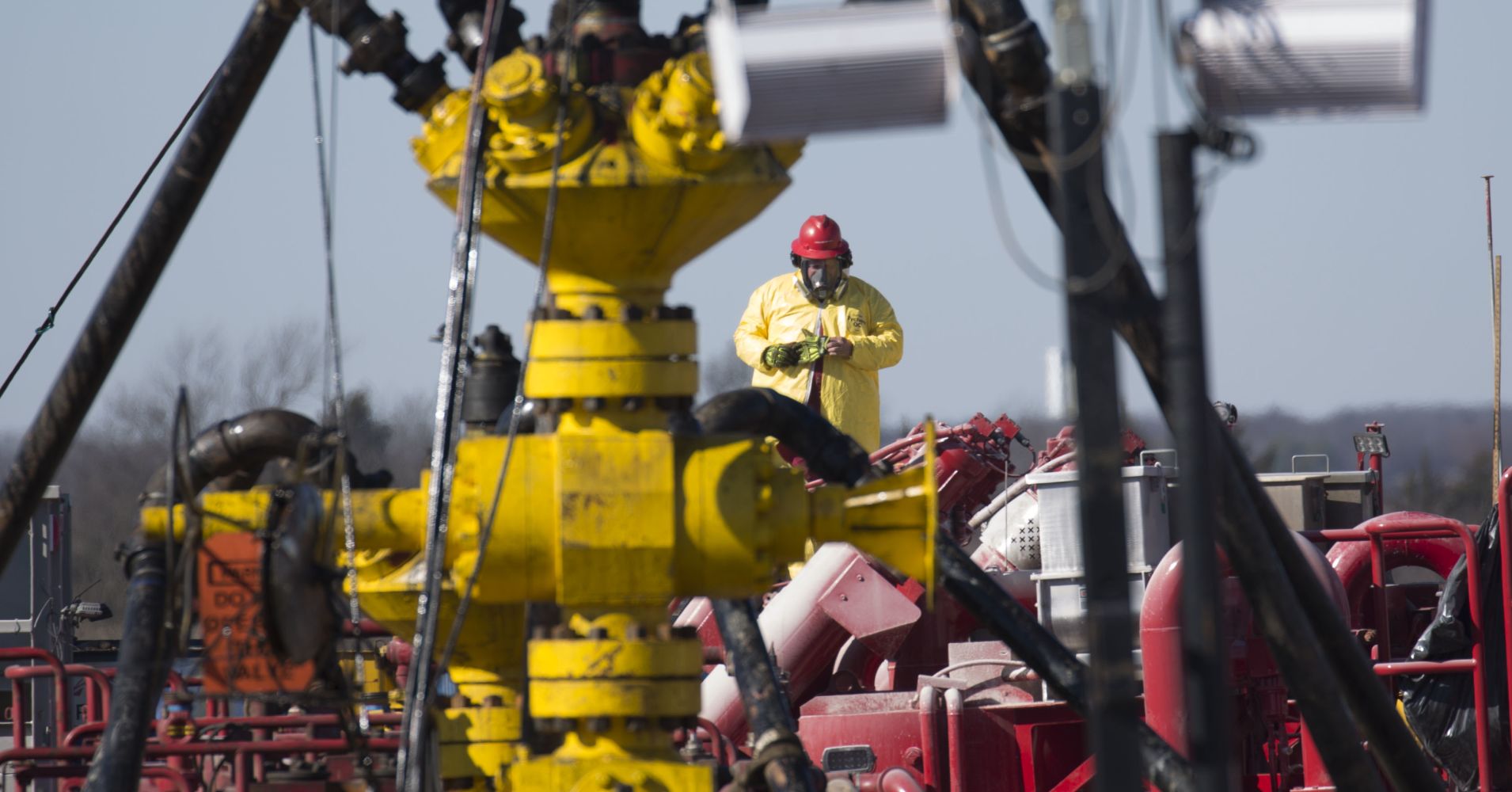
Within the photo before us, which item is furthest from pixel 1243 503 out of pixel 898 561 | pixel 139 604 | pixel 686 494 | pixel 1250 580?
pixel 139 604

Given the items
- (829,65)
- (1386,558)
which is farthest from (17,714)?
(1386,558)

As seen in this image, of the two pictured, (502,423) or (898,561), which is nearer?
(898,561)

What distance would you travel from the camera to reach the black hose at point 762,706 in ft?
17.2

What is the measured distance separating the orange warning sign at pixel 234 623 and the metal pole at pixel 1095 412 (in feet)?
6.95

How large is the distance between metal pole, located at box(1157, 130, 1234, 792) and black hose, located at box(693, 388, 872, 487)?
1.88 m

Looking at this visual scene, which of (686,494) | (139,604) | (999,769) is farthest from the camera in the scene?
(999,769)

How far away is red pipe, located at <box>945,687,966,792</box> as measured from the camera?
7.74 meters

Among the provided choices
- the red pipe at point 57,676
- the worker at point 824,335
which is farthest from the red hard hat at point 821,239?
the red pipe at point 57,676

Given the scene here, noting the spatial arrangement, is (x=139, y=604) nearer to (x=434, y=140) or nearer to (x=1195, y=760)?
(x=434, y=140)

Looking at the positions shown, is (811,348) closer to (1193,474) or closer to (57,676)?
(57,676)

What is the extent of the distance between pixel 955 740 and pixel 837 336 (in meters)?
3.16

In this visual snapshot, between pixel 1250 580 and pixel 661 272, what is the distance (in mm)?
1715

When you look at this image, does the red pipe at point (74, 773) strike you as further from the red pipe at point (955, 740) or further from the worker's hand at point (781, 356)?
the worker's hand at point (781, 356)

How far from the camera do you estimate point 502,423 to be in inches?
223
